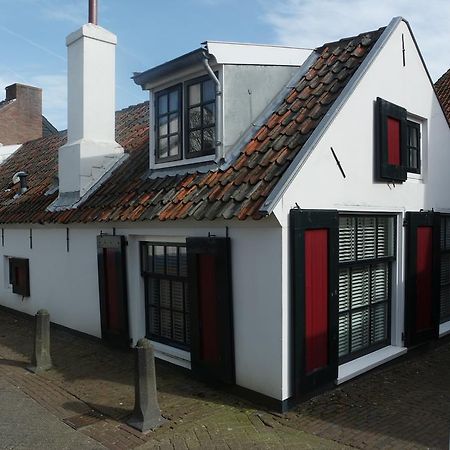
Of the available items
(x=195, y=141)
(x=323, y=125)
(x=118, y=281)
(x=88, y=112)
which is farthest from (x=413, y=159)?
(x=88, y=112)

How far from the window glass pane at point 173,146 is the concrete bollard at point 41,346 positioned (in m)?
3.25

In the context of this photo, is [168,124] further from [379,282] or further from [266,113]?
[379,282]

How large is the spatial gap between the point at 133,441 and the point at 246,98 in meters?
4.76

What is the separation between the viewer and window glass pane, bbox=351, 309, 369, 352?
6.98m

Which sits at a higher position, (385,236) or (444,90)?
(444,90)

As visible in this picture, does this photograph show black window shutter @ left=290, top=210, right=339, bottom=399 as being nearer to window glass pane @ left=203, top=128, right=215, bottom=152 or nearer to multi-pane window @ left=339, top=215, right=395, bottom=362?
multi-pane window @ left=339, top=215, right=395, bottom=362

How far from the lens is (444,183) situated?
888 cm

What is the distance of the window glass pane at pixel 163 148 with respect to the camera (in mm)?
7920

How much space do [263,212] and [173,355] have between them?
3067 mm

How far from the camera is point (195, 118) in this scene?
727cm

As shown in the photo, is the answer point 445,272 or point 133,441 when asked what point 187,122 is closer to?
point 133,441

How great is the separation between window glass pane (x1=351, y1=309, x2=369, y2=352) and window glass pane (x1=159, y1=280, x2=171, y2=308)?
2783 mm

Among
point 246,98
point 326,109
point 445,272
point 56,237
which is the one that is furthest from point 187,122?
point 445,272

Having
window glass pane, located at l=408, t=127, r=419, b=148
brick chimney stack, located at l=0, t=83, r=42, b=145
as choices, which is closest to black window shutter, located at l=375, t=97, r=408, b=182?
window glass pane, located at l=408, t=127, r=419, b=148
